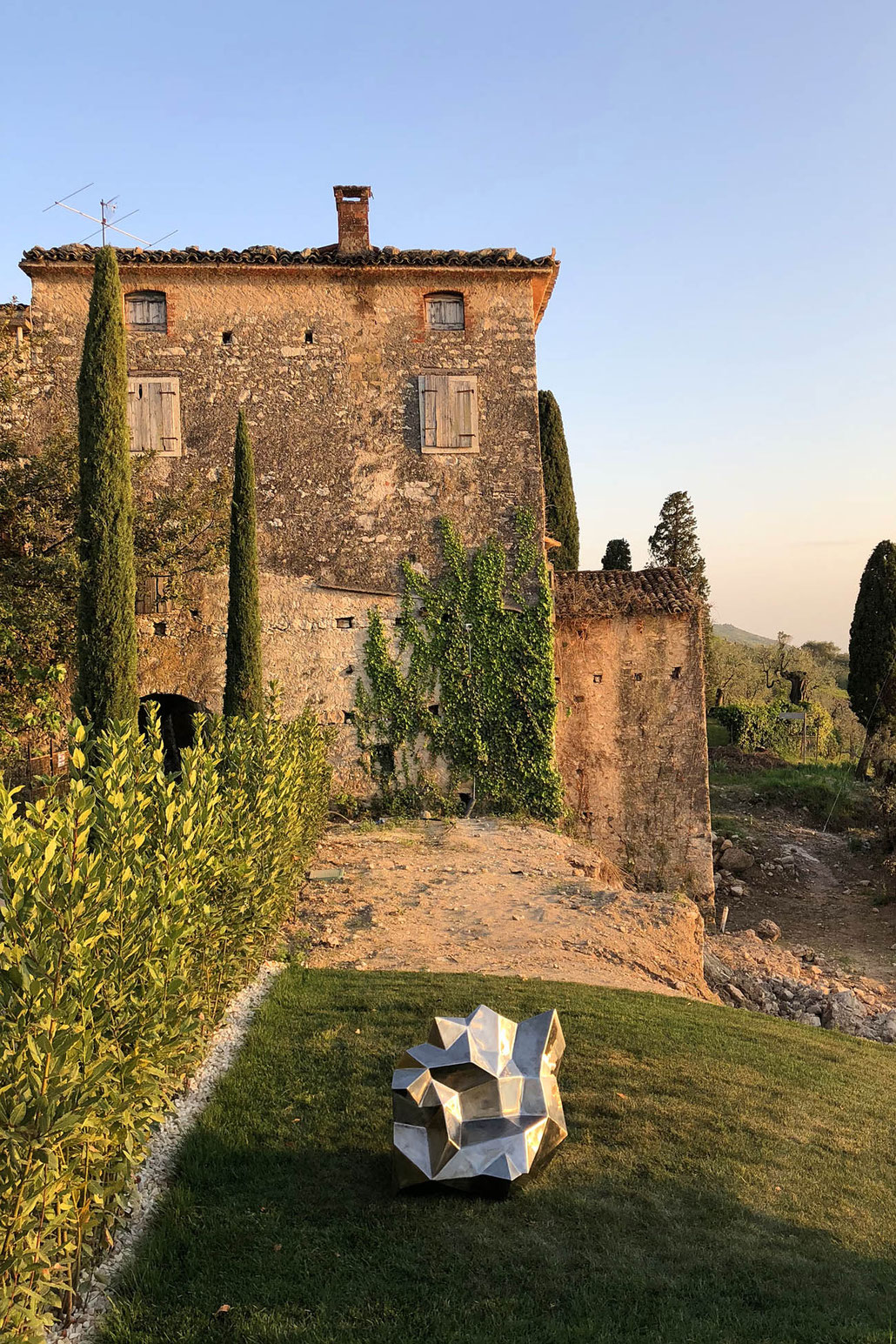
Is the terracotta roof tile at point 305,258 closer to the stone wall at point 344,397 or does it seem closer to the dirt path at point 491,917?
the stone wall at point 344,397

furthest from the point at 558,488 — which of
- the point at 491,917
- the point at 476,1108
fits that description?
the point at 476,1108

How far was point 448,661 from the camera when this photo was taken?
16.5 m

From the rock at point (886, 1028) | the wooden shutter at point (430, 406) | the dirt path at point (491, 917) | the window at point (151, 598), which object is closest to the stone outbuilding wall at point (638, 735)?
the dirt path at point (491, 917)

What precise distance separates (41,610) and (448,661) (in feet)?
22.1

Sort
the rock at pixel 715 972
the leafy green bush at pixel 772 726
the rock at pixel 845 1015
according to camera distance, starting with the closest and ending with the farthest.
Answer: the rock at pixel 845 1015, the rock at pixel 715 972, the leafy green bush at pixel 772 726

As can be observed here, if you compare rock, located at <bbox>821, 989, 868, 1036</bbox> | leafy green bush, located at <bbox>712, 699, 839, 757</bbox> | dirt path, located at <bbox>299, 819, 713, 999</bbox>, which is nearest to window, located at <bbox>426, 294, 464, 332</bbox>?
dirt path, located at <bbox>299, 819, 713, 999</bbox>

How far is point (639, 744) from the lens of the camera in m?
17.7

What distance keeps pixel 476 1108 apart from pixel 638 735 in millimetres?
13103

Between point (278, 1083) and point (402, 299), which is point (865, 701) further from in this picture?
point (278, 1083)

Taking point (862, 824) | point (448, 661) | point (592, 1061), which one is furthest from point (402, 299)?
point (862, 824)

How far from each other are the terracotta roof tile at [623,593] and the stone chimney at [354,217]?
713cm

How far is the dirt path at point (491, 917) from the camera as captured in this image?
9633mm

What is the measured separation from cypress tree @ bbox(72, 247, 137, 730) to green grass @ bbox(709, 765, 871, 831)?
19650mm

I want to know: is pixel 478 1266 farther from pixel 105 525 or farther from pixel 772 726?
pixel 772 726
